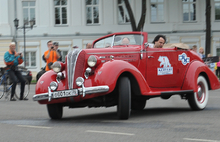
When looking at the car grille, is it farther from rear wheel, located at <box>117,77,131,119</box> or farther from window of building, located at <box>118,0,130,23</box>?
window of building, located at <box>118,0,130,23</box>

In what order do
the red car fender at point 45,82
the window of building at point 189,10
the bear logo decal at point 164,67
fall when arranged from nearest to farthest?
1. the red car fender at point 45,82
2. the bear logo decal at point 164,67
3. the window of building at point 189,10

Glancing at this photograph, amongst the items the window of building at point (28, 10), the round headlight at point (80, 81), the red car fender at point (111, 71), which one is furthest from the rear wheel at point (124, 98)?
the window of building at point (28, 10)

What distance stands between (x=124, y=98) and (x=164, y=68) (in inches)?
75.7

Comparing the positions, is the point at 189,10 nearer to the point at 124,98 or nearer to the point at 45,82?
the point at 45,82

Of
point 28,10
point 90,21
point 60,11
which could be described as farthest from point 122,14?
point 28,10

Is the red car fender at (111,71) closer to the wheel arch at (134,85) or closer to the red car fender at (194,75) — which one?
the wheel arch at (134,85)

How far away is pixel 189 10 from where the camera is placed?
3644 cm

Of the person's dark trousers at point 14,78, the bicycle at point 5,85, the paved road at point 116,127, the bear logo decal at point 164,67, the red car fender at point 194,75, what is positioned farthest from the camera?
the bicycle at point 5,85

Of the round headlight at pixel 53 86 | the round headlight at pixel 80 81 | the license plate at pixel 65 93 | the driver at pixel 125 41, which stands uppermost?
the driver at pixel 125 41

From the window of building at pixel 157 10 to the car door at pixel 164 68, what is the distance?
26807mm

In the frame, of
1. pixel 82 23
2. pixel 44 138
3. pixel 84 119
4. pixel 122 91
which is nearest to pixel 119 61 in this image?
pixel 122 91

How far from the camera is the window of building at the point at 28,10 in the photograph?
3694 centimetres

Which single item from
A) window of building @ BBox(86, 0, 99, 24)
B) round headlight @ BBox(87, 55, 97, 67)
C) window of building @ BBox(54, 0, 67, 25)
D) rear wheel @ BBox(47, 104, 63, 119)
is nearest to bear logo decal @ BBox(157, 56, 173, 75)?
round headlight @ BBox(87, 55, 97, 67)

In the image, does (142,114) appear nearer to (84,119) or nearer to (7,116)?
(84,119)
